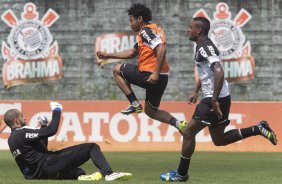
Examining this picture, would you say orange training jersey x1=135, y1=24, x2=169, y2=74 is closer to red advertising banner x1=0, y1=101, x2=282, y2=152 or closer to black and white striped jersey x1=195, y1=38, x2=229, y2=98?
black and white striped jersey x1=195, y1=38, x2=229, y2=98

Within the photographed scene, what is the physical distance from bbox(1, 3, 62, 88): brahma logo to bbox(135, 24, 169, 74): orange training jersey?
17.2 metres

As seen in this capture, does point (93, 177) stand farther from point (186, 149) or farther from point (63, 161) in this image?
point (186, 149)

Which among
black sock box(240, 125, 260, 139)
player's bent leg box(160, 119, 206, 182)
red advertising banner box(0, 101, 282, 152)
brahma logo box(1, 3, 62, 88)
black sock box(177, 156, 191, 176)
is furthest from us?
brahma logo box(1, 3, 62, 88)

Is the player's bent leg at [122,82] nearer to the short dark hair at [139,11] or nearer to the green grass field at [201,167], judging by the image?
the short dark hair at [139,11]

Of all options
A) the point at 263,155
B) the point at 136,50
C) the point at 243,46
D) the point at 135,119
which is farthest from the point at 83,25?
the point at 136,50

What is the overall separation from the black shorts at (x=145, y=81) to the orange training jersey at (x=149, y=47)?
0.10 m

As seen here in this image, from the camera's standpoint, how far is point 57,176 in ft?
38.0

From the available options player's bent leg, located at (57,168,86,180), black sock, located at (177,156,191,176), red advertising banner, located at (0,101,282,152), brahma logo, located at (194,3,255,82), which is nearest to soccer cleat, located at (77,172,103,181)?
player's bent leg, located at (57,168,86,180)

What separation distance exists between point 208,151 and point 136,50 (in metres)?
9.05

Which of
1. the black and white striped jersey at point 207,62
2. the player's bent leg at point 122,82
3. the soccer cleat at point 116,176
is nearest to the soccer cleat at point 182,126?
the black and white striped jersey at point 207,62

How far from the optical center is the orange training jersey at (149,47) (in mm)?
12273

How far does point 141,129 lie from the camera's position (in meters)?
21.7

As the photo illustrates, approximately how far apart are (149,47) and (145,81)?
50 cm

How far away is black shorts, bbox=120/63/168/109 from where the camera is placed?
12.3m
